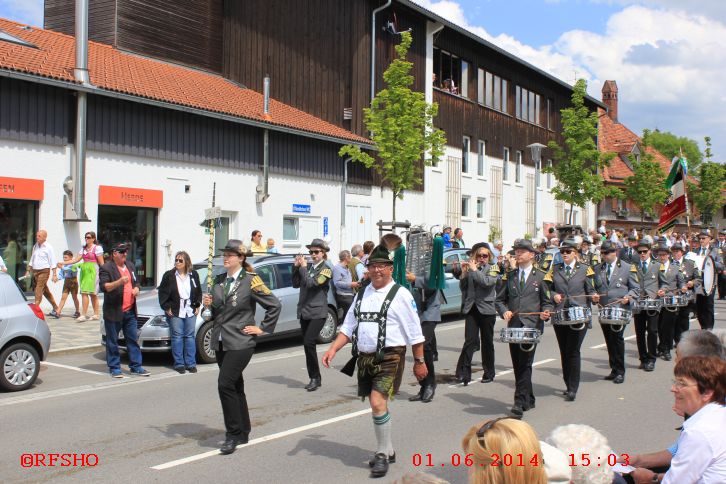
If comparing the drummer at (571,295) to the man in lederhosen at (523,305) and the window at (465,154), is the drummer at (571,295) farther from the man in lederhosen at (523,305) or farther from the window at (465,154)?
the window at (465,154)

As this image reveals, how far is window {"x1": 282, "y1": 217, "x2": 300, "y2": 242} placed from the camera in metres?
23.9

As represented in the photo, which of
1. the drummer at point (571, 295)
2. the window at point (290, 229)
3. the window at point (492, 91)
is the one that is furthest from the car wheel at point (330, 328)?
the window at point (492, 91)

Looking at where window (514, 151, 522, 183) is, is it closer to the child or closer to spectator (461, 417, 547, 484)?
the child

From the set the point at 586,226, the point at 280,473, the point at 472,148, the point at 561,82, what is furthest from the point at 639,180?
the point at 280,473

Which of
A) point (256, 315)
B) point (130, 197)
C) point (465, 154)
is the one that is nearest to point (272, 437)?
point (256, 315)

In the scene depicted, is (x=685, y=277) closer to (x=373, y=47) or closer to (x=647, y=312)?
(x=647, y=312)

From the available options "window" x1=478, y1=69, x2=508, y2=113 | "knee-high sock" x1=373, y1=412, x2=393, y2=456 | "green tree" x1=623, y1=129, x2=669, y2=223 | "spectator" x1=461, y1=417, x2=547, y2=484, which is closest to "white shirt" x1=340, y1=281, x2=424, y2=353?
"knee-high sock" x1=373, y1=412, x2=393, y2=456

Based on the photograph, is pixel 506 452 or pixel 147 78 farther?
pixel 147 78

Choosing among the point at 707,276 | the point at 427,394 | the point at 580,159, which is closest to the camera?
the point at 427,394

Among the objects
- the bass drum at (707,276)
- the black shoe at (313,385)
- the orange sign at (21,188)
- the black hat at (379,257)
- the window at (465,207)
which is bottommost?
the black shoe at (313,385)

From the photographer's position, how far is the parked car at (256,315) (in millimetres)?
11711

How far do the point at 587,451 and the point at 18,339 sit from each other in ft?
27.7

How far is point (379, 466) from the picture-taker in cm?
603

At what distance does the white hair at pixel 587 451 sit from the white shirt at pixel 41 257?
14.3m
